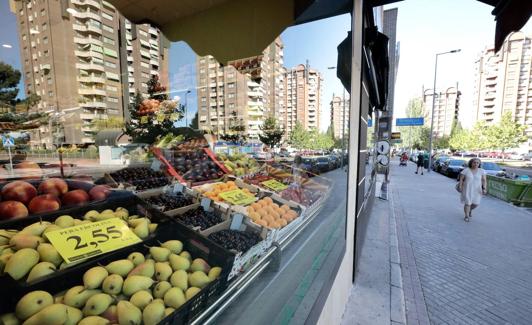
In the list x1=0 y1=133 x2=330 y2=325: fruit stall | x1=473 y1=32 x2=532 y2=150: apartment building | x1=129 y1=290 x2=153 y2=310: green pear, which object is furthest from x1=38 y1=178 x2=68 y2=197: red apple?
x1=473 y1=32 x2=532 y2=150: apartment building

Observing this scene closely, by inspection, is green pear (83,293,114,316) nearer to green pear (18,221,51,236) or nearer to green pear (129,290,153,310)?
green pear (129,290,153,310)

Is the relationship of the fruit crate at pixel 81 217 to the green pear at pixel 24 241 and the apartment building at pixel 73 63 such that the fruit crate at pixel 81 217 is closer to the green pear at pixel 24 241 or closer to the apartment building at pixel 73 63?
the green pear at pixel 24 241

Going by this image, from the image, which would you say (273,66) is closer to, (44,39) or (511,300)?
(44,39)

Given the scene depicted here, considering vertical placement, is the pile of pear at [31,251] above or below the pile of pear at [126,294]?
above

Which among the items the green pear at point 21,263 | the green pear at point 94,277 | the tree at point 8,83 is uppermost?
the tree at point 8,83

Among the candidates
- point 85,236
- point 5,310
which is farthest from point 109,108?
point 5,310

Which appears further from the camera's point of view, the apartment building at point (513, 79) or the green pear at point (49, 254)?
the apartment building at point (513, 79)

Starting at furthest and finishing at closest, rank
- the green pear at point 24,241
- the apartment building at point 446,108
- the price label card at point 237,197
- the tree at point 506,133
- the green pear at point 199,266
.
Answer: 1. the apartment building at point 446,108
2. the tree at point 506,133
3. the price label card at point 237,197
4. the green pear at point 199,266
5. the green pear at point 24,241

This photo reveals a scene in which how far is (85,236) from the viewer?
3.53ft

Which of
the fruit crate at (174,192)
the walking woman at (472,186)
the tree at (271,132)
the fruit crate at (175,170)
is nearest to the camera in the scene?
the fruit crate at (174,192)

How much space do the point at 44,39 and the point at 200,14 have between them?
1252 millimetres

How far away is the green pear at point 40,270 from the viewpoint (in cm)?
86

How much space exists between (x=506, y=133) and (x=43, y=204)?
175 ft

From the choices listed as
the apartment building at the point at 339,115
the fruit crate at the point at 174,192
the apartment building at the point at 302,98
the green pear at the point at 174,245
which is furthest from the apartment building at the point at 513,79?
the green pear at the point at 174,245
